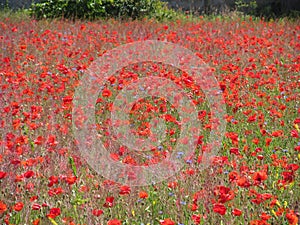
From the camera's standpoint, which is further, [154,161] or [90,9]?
[90,9]

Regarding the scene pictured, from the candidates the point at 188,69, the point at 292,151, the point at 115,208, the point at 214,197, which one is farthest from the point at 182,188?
the point at 188,69

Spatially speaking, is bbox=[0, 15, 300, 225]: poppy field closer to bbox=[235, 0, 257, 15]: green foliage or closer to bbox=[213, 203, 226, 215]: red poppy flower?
bbox=[213, 203, 226, 215]: red poppy flower

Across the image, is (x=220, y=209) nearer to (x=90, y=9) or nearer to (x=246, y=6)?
(x=90, y=9)

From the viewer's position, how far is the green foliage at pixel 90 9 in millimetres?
11047

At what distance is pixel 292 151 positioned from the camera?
3506mm

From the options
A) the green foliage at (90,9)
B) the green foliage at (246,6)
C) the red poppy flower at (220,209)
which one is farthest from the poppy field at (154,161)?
the green foliage at (246,6)

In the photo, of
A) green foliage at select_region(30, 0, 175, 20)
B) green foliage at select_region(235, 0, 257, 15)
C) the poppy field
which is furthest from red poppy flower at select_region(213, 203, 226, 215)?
green foliage at select_region(235, 0, 257, 15)

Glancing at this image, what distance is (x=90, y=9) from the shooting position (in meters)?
11.1

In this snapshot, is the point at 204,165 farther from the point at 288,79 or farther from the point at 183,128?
the point at 288,79

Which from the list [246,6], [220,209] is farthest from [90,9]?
[220,209]

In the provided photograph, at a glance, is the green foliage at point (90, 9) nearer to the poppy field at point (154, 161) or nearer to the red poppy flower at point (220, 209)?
the poppy field at point (154, 161)

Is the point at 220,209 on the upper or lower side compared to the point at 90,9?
upper

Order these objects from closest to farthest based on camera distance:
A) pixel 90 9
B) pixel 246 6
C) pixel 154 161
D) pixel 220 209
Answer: pixel 220 209 → pixel 154 161 → pixel 90 9 → pixel 246 6

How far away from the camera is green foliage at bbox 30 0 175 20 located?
11047 millimetres
